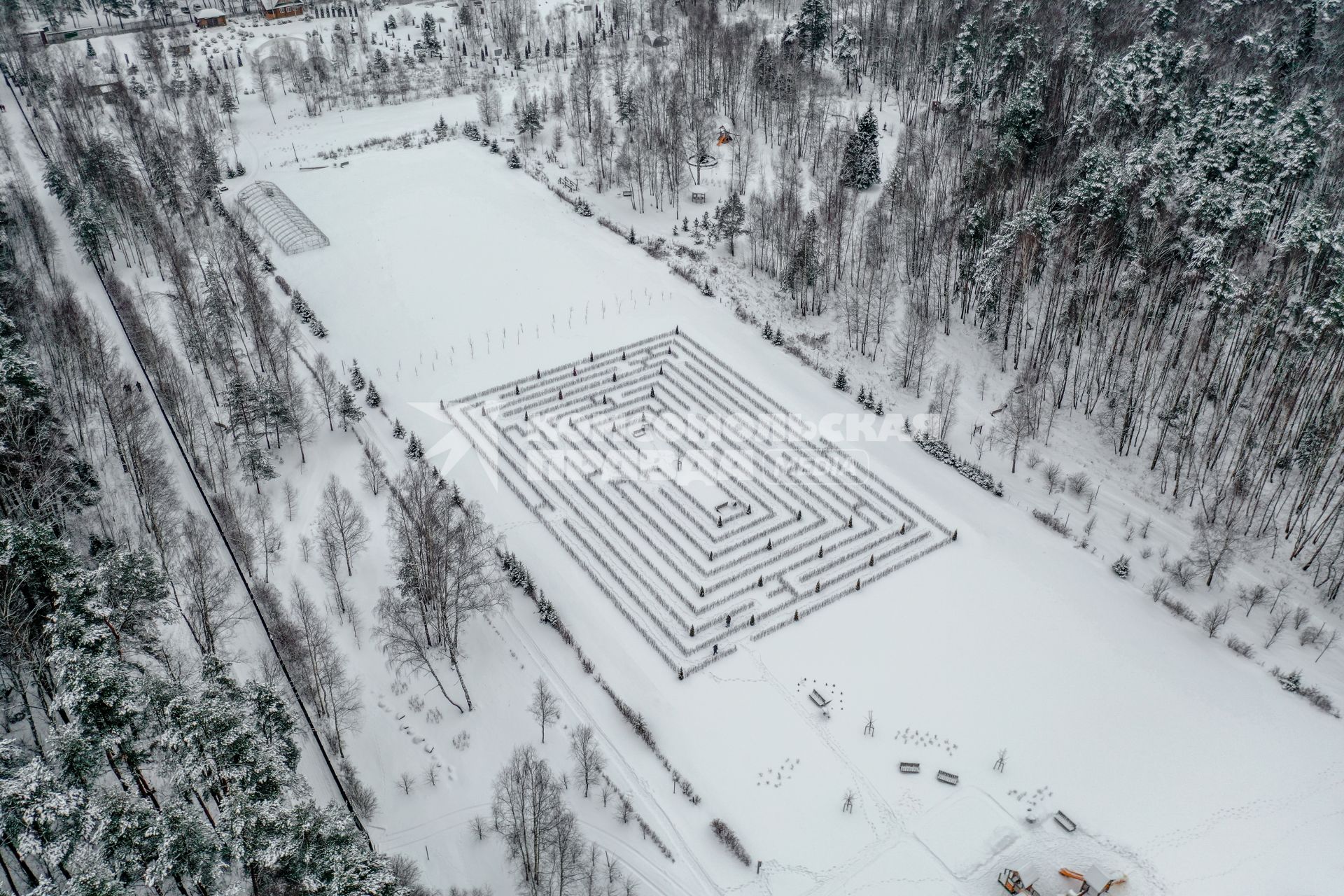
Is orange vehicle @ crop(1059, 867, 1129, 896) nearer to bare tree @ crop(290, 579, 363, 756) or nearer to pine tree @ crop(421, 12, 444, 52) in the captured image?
bare tree @ crop(290, 579, 363, 756)

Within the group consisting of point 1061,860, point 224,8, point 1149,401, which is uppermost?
point 224,8

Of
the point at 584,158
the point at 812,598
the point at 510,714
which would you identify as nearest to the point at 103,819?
the point at 510,714

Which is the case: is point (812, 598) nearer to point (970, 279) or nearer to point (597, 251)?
point (970, 279)

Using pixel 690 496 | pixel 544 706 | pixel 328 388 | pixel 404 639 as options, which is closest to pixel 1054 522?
pixel 690 496

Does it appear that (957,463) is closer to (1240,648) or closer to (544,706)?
(1240,648)

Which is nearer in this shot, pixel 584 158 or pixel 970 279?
pixel 970 279

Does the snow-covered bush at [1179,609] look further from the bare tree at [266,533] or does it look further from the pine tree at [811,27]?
the pine tree at [811,27]

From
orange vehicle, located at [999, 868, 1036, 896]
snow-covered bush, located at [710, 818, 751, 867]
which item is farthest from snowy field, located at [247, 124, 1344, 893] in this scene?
orange vehicle, located at [999, 868, 1036, 896]
